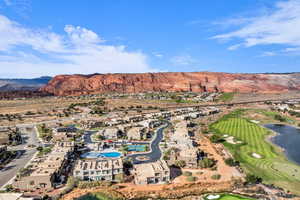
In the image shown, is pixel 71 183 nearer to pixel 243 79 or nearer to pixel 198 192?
pixel 198 192

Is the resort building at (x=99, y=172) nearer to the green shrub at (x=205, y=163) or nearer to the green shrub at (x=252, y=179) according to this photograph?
the green shrub at (x=205, y=163)

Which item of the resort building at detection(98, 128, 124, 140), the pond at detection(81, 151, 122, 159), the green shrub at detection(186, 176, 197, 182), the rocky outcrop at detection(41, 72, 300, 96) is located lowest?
the green shrub at detection(186, 176, 197, 182)

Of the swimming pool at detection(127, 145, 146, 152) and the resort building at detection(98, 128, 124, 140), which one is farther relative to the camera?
the resort building at detection(98, 128, 124, 140)

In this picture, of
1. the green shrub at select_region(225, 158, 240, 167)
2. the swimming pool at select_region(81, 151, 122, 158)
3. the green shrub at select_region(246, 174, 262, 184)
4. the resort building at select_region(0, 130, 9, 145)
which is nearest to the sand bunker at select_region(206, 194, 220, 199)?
the green shrub at select_region(246, 174, 262, 184)

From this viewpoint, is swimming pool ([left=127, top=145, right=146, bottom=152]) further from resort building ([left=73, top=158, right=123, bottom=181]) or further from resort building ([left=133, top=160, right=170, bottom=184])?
resort building ([left=73, top=158, right=123, bottom=181])

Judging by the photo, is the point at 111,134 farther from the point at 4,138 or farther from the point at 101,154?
the point at 4,138

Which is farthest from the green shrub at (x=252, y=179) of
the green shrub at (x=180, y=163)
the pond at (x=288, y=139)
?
the pond at (x=288, y=139)
